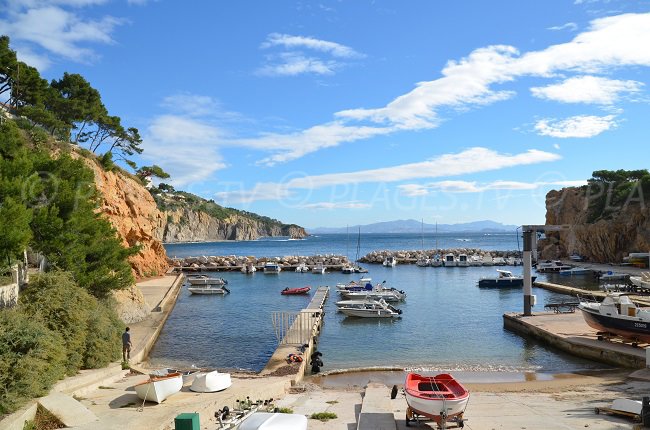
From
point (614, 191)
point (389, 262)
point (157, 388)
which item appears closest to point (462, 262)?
point (389, 262)

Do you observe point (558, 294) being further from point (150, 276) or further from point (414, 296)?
point (150, 276)

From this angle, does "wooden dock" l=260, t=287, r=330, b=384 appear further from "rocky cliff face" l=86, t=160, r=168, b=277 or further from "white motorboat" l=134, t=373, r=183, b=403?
"rocky cliff face" l=86, t=160, r=168, b=277

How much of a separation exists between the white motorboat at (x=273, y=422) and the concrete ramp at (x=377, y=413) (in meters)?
1.99

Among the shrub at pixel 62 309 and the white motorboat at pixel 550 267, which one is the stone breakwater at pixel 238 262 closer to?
the white motorboat at pixel 550 267

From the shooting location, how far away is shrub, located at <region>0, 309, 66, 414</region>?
36.2 feet

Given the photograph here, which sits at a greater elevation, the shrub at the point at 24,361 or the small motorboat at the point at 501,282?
the shrub at the point at 24,361

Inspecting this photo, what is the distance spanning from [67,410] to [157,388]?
7.56 feet

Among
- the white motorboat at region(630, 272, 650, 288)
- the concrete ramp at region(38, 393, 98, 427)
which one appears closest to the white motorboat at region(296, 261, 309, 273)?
the white motorboat at region(630, 272, 650, 288)

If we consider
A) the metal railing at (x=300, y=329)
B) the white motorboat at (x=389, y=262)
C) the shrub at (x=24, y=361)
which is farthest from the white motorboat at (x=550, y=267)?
the shrub at (x=24, y=361)

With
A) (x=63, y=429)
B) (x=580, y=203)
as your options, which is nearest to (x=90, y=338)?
(x=63, y=429)

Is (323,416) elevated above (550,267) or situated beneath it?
situated beneath

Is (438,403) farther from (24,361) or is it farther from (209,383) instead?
(24,361)

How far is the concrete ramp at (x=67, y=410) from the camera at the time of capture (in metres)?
11.0

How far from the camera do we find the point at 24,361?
11.6 metres
